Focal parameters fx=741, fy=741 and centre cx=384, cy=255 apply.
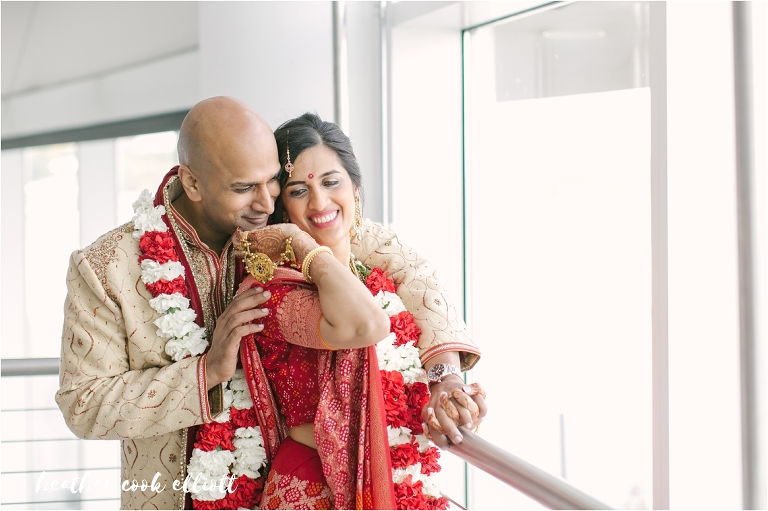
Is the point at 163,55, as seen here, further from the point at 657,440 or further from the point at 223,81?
the point at 657,440

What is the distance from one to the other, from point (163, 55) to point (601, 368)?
→ 3.98m

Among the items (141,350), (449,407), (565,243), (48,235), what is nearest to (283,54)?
(565,243)

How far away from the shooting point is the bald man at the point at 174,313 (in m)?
2.08

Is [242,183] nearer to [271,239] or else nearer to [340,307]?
[271,239]

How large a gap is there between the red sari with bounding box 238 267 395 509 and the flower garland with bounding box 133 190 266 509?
0.08m

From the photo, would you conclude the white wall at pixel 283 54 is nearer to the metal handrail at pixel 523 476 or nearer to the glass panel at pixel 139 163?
the glass panel at pixel 139 163

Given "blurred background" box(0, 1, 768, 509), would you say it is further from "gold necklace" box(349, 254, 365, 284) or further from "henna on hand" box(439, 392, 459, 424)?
"gold necklace" box(349, 254, 365, 284)

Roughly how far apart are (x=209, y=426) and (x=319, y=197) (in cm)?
74

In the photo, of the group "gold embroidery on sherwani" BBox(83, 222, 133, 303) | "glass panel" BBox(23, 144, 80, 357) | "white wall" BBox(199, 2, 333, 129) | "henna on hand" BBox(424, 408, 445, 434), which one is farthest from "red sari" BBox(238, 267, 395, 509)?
"glass panel" BBox(23, 144, 80, 357)

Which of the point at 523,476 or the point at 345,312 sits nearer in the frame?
the point at 523,476

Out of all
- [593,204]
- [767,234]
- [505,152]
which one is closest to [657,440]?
[767,234]

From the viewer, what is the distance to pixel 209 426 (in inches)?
84.7

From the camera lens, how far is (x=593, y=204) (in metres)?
3.15

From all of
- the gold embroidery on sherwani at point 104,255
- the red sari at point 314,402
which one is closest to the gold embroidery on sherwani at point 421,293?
the red sari at point 314,402
